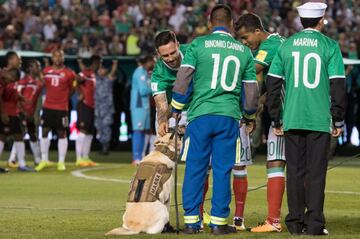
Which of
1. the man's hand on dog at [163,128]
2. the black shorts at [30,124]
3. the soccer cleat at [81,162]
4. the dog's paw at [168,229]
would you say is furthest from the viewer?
the soccer cleat at [81,162]

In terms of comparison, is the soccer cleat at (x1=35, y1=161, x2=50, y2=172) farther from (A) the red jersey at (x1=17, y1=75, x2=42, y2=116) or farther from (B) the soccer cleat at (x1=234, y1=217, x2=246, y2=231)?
(B) the soccer cleat at (x1=234, y1=217, x2=246, y2=231)

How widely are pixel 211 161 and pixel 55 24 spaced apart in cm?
2635

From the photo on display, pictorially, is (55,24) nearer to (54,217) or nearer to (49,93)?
(49,93)

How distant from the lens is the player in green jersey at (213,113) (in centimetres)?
1194

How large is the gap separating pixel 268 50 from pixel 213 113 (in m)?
1.24

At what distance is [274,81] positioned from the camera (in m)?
12.0

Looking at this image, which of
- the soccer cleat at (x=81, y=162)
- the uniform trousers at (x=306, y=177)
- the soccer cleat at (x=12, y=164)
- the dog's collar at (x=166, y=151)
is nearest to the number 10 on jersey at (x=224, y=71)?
the uniform trousers at (x=306, y=177)

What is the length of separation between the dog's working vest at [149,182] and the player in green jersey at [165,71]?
0.42 m

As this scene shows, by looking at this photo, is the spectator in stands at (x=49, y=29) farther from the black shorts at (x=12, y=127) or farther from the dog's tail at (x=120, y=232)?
the dog's tail at (x=120, y=232)

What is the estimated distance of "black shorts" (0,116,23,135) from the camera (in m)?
23.5

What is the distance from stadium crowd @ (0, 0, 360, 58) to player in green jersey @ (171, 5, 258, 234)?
20.7m

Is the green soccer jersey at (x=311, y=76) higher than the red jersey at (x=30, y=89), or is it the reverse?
the green soccer jersey at (x=311, y=76)

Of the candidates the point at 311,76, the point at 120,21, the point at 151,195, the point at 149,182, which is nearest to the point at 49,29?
the point at 120,21

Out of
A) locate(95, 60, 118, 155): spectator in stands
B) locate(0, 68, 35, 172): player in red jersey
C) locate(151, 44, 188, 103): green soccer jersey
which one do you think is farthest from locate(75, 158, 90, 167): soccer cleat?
locate(151, 44, 188, 103): green soccer jersey
